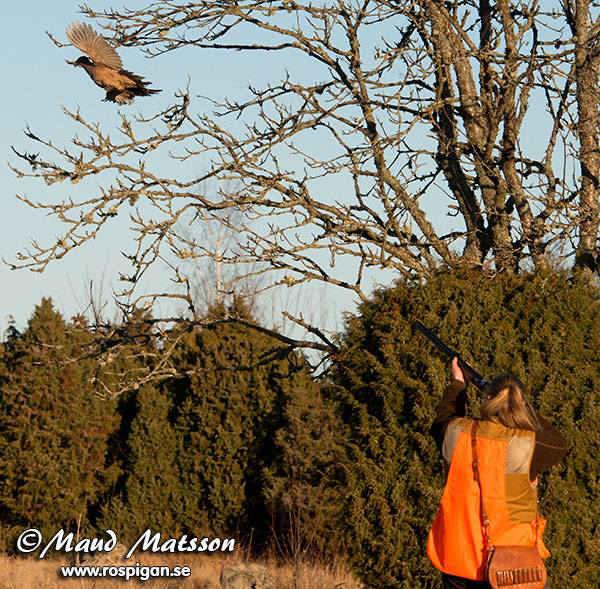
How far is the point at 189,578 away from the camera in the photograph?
29.0 ft

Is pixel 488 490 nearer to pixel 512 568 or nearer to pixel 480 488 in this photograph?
pixel 480 488

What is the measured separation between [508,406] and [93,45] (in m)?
4.80

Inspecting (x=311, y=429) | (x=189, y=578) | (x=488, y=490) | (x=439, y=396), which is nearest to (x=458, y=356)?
(x=439, y=396)

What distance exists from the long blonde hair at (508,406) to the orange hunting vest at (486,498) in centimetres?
5

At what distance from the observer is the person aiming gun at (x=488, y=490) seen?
4414mm

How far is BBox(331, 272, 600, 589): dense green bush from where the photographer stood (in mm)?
5723

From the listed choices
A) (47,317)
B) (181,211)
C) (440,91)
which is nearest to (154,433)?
(47,317)

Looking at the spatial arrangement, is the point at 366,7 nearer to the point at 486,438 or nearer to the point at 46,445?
the point at 486,438

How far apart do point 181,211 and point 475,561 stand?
398cm

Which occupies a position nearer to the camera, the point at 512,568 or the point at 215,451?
the point at 512,568

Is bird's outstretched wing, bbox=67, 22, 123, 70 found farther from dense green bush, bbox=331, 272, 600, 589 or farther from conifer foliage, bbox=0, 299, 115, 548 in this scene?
conifer foliage, bbox=0, 299, 115, 548

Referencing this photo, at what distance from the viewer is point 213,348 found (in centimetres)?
1253

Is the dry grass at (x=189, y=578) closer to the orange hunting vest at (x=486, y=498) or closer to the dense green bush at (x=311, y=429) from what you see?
the dense green bush at (x=311, y=429)

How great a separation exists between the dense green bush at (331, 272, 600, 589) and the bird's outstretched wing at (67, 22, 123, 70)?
296 cm
